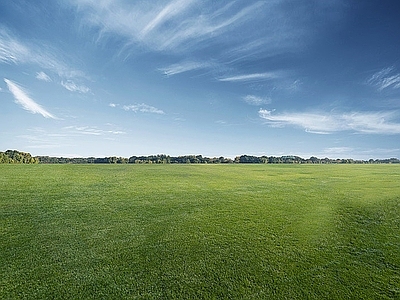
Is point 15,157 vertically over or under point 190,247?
over

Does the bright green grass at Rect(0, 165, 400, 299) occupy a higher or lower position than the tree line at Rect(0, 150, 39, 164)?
lower

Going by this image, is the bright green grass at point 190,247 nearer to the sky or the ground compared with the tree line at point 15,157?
nearer to the ground

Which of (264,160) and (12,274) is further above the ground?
(264,160)

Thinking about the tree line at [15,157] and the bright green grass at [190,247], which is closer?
the bright green grass at [190,247]

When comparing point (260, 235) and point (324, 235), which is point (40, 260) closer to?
point (260, 235)

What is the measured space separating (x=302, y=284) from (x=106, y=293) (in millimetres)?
4493

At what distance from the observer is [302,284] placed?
5824mm

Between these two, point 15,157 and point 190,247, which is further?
point 15,157

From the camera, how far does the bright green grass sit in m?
5.56

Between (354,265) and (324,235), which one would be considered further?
(324,235)

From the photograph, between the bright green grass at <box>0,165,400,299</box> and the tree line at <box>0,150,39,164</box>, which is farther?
the tree line at <box>0,150,39,164</box>

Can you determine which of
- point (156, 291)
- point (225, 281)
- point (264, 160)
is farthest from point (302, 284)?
point (264, 160)

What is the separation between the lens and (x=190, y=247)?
24.3 ft

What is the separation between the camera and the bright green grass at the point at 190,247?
5.56 m
